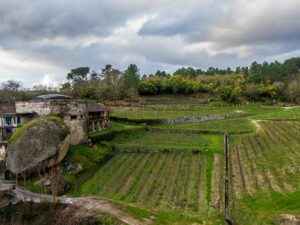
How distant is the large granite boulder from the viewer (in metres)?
38.6

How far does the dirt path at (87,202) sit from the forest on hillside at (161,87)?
2176 inches

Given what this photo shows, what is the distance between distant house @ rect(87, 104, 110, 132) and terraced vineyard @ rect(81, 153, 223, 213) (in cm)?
1071

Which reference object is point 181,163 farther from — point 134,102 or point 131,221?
point 134,102

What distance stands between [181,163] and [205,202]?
11916mm

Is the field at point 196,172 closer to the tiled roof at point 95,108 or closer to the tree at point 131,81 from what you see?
the tiled roof at point 95,108

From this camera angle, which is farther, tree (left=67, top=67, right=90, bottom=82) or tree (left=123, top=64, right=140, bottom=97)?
tree (left=67, top=67, right=90, bottom=82)

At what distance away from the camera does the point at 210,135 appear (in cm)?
5878

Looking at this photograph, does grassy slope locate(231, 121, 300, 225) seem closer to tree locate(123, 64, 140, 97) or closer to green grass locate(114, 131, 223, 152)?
green grass locate(114, 131, 223, 152)

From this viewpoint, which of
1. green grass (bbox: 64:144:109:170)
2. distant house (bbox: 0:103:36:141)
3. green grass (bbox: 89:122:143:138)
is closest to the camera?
green grass (bbox: 64:144:109:170)

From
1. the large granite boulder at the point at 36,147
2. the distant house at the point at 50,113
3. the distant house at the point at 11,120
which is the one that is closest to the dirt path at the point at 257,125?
the distant house at the point at 50,113

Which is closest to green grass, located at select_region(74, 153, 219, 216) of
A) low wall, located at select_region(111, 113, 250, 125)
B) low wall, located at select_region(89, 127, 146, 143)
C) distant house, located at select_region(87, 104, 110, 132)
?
low wall, located at select_region(89, 127, 146, 143)

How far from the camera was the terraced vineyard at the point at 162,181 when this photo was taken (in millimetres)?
33031

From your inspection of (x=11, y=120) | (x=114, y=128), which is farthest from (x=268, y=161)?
(x=11, y=120)

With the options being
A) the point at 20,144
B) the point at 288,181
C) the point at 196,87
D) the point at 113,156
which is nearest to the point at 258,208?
the point at 288,181
